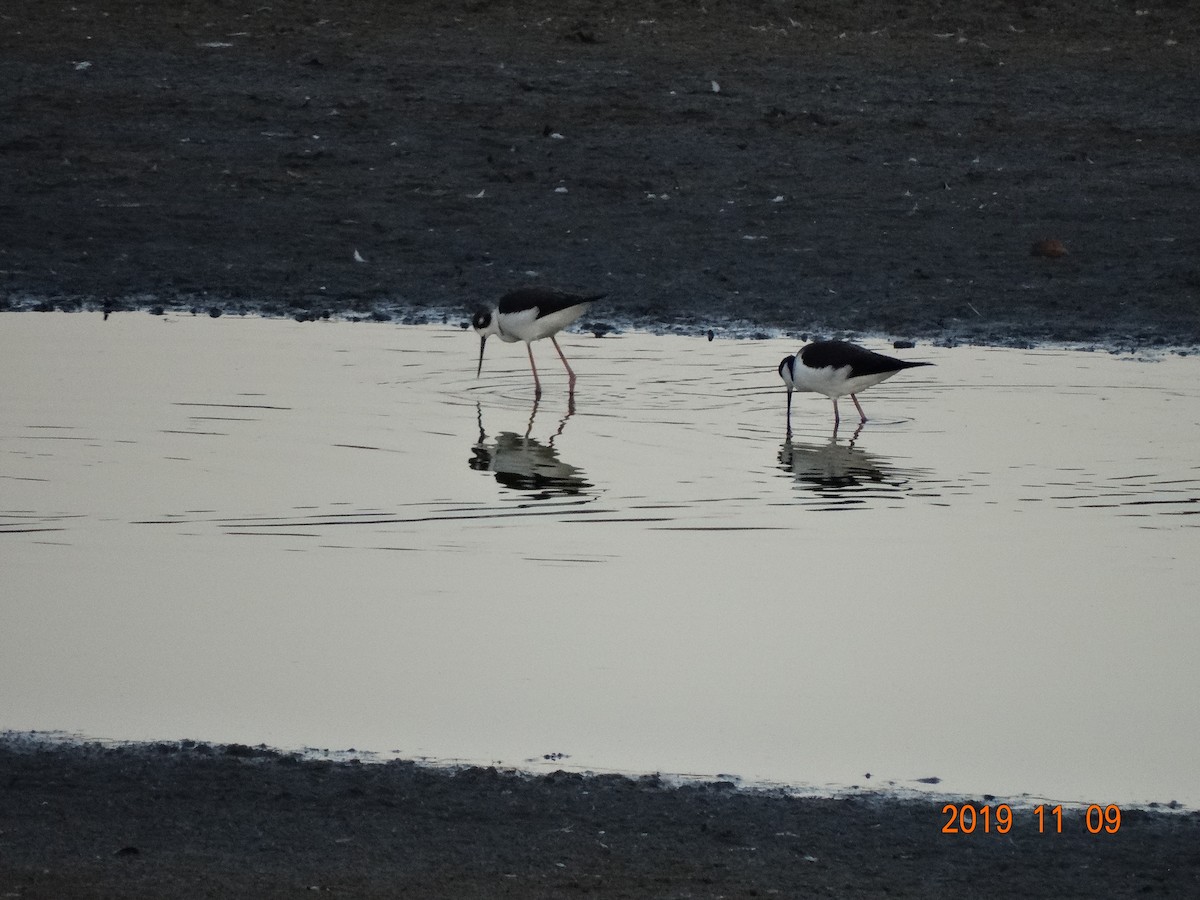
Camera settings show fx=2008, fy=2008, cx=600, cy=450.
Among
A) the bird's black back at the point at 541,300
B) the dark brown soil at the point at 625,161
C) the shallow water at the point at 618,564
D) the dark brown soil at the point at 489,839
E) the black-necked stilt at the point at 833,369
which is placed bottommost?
the dark brown soil at the point at 489,839

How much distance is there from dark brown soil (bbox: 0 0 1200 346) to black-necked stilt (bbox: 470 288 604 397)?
39.9 inches

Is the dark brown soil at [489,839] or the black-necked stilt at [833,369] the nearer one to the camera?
the dark brown soil at [489,839]

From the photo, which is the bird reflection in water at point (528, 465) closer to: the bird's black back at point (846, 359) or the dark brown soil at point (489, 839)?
the bird's black back at point (846, 359)

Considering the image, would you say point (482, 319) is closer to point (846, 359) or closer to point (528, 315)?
point (528, 315)

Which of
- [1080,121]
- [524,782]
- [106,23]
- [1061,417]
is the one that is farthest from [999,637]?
[106,23]

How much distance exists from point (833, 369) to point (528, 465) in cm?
191

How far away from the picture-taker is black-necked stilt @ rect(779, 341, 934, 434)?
10438 millimetres

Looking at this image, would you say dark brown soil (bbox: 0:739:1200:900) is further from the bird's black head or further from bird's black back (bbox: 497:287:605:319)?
bird's black back (bbox: 497:287:605:319)

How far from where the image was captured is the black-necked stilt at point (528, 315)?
469 inches

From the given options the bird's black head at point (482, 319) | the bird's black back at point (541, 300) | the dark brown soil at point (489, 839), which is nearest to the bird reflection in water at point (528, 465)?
the bird's black head at point (482, 319)

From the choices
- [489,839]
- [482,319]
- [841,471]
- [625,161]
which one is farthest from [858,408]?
[489,839]

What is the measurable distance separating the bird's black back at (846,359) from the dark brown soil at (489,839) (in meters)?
5.29

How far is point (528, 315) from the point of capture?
39.1 ft

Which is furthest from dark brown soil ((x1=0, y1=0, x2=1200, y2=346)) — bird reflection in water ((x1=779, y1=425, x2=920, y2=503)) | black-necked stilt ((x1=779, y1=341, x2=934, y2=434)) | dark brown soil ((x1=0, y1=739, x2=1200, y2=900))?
dark brown soil ((x1=0, y1=739, x2=1200, y2=900))
